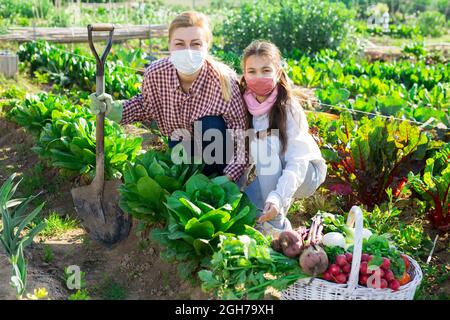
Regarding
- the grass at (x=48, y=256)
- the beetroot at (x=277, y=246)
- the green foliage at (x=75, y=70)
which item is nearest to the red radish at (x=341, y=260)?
the beetroot at (x=277, y=246)

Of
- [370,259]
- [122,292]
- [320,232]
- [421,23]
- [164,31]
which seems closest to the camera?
[370,259]

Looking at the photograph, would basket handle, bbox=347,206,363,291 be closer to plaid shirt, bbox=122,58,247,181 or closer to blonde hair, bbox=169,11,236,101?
plaid shirt, bbox=122,58,247,181

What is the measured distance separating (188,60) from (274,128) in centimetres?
64

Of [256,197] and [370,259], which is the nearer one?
[370,259]

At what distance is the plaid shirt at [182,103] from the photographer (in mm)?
3785

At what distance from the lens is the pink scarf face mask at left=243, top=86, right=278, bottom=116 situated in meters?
3.73

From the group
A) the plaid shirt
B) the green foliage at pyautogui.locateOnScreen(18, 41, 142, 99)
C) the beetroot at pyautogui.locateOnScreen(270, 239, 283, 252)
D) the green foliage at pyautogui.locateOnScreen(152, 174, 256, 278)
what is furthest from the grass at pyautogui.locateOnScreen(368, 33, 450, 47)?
the beetroot at pyautogui.locateOnScreen(270, 239, 283, 252)

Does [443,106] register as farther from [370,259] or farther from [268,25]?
[268,25]

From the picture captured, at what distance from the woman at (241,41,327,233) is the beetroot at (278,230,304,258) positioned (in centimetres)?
54

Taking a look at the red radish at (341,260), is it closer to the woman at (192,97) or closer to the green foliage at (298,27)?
the woman at (192,97)

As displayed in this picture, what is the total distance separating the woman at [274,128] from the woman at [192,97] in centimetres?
11

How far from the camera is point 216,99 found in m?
3.79
